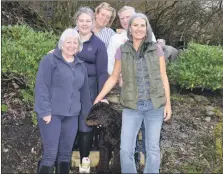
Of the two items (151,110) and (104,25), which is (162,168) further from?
(104,25)

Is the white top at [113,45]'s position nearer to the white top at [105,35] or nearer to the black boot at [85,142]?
the white top at [105,35]

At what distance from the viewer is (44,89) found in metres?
4.40

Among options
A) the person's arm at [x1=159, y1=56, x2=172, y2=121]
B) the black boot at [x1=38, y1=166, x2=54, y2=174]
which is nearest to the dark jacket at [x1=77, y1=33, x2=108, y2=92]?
the person's arm at [x1=159, y1=56, x2=172, y2=121]

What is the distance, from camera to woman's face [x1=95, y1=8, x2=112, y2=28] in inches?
212

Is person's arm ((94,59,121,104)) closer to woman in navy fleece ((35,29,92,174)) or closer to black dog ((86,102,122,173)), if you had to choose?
black dog ((86,102,122,173))

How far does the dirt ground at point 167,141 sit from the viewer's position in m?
5.28

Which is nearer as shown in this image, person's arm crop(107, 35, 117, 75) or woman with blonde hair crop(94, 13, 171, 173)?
woman with blonde hair crop(94, 13, 171, 173)

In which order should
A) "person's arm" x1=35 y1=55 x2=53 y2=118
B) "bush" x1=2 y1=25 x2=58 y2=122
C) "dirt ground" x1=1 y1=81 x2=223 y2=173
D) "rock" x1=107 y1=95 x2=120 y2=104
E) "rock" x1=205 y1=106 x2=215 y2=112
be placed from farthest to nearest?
1. "rock" x1=205 y1=106 x2=215 y2=112
2. "rock" x1=107 y1=95 x2=120 y2=104
3. "bush" x1=2 y1=25 x2=58 y2=122
4. "dirt ground" x1=1 y1=81 x2=223 y2=173
5. "person's arm" x1=35 y1=55 x2=53 y2=118

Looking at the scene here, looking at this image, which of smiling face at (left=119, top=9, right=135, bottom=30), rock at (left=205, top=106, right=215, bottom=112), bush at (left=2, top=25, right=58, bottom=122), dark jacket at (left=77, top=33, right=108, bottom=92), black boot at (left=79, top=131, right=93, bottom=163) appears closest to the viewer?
black boot at (left=79, top=131, right=93, bottom=163)

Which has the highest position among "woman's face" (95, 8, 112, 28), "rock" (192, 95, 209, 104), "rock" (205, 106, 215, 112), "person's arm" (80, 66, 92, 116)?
"woman's face" (95, 8, 112, 28)

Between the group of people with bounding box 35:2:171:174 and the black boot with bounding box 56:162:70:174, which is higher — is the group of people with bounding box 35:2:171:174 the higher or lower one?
the higher one

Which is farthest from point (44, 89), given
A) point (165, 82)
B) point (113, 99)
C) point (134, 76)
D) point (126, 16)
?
point (113, 99)

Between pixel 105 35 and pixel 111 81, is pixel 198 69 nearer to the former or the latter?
pixel 105 35

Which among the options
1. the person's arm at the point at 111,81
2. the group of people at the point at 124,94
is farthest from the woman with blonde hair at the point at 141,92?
the person's arm at the point at 111,81
